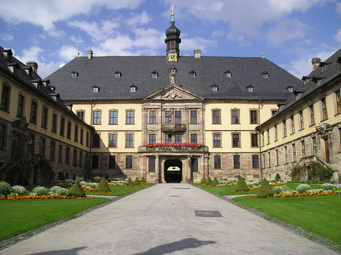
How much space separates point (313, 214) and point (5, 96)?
88.0 ft

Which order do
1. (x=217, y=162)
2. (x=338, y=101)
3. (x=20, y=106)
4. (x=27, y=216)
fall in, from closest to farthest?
(x=27, y=216)
(x=338, y=101)
(x=20, y=106)
(x=217, y=162)

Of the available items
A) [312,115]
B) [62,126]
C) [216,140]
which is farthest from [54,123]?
[312,115]

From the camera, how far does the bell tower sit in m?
65.1

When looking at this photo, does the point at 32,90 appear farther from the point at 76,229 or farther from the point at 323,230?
the point at 323,230

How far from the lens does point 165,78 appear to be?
200 feet

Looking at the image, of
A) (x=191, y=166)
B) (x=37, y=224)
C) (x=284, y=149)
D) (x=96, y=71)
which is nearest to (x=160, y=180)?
(x=191, y=166)

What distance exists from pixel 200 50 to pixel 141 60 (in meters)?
11.8

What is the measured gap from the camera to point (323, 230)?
444 inches

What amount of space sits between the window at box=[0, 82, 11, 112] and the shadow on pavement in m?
25.4

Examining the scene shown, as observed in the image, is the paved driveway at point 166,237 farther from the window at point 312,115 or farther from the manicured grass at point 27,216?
the window at point 312,115

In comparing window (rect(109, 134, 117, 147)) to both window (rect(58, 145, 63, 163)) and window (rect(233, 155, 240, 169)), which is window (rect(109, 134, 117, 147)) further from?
window (rect(233, 155, 240, 169))

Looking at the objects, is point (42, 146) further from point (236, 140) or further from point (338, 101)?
point (236, 140)

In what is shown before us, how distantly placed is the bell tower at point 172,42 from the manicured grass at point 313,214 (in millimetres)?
48777

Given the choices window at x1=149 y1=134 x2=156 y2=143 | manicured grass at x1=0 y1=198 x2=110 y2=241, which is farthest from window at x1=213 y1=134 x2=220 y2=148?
manicured grass at x1=0 y1=198 x2=110 y2=241
